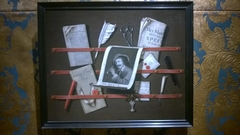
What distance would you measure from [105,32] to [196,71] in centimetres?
41

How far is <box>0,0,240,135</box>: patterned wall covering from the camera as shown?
104cm

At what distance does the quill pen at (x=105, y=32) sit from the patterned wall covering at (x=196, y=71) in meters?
0.28

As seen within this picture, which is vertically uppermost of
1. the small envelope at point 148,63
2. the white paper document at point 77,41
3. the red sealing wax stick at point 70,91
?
the white paper document at point 77,41

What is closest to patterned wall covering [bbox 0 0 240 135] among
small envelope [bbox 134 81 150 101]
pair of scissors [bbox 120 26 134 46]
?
small envelope [bbox 134 81 150 101]

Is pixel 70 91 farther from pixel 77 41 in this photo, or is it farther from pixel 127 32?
pixel 127 32

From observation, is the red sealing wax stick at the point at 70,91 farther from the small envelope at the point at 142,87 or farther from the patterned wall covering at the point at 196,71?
the small envelope at the point at 142,87

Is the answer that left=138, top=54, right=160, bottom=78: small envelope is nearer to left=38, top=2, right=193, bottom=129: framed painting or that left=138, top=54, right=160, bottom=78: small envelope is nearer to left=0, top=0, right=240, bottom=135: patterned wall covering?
left=38, top=2, right=193, bottom=129: framed painting

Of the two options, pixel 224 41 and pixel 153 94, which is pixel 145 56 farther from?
pixel 224 41

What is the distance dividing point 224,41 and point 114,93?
1.67 feet

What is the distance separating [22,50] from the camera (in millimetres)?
1044

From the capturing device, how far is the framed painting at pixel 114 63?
997mm

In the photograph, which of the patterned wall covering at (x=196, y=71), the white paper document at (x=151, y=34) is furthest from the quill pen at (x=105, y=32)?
the patterned wall covering at (x=196, y=71)

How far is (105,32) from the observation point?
101 cm

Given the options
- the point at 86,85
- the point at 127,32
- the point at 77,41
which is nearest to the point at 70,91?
the point at 86,85
